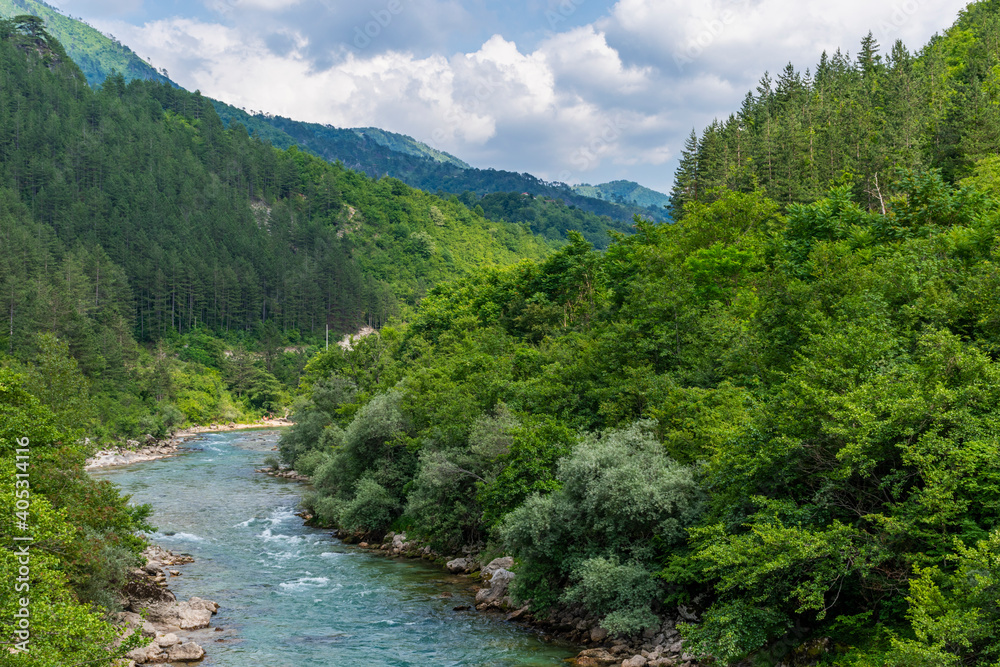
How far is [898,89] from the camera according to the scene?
72.0 meters

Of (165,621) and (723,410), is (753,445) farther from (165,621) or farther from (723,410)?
(165,621)

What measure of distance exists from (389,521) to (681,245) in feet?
94.4

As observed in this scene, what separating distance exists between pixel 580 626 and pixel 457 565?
1112cm

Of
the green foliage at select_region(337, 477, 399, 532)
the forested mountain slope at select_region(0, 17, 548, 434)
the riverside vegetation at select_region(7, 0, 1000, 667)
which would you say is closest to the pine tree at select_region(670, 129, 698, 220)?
the riverside vegetation at select_region(7, 0, 1000, 667)

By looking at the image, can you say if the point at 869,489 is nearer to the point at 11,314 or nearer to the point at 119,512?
the point at 119,512

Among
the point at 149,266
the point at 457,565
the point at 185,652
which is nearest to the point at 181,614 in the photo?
the point at 185,652

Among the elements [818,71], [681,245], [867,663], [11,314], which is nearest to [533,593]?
[867,663]

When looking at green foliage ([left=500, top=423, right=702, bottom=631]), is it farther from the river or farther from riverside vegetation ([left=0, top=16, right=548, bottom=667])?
riverside vegetation ([left=0, top=16, right=548, bottom=667])

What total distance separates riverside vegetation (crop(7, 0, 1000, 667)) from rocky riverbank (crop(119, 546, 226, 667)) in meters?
2.12

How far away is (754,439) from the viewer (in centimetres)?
2116

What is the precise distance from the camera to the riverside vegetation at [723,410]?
1720 cm

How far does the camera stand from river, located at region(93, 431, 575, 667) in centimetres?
2450

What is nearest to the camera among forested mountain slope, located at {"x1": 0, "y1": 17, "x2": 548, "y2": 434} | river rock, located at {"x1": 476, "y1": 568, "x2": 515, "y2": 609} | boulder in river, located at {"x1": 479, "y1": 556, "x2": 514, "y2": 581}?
river rock, located at {"x1": 476, "y1": 568, "x2": 515, "y2": 609}

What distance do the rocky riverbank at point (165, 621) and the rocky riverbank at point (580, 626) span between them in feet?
34.2
